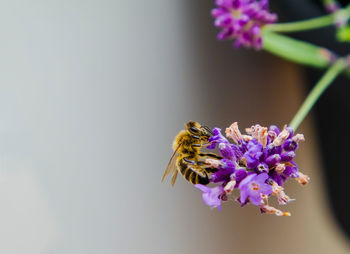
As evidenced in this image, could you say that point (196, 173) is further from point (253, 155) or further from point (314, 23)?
point (314, 23)

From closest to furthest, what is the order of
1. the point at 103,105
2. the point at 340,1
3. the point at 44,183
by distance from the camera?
the point at 44,183 < the point at 103,105 < the point at 340,1

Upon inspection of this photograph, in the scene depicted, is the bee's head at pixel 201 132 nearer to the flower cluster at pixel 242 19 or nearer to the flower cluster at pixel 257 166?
the flower cluster at pixel 257 166

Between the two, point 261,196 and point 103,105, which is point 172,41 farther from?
point 261,196

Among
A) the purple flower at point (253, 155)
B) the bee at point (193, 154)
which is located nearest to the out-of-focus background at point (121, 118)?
the bee at point (193, 154)

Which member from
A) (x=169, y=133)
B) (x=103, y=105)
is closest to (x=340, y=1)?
(x=169, y=133)

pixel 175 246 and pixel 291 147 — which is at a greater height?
pixel 291 147

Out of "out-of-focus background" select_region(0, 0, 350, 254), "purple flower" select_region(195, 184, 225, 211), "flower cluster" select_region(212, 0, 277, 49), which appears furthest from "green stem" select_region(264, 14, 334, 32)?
"purple flower" select_region(195, 184, 225, 211)
